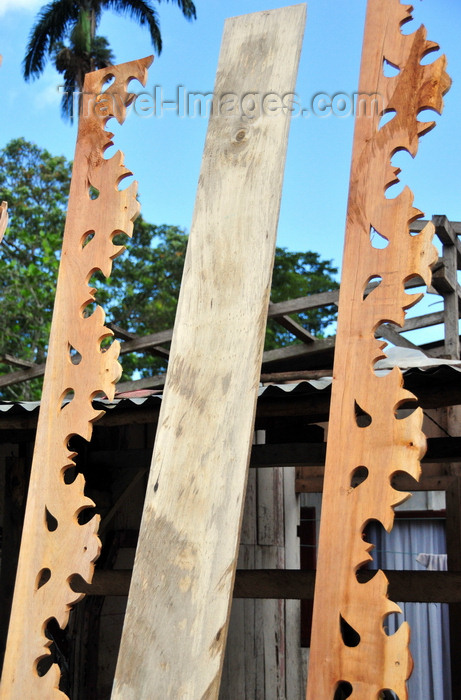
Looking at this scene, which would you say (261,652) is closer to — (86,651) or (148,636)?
(86,651)

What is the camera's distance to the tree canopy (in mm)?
16234

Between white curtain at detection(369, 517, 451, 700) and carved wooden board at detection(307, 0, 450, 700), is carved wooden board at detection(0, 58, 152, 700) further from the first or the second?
white curtain at detection(369, 517, 451, 700)

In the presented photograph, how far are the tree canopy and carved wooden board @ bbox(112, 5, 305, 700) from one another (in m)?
13.4

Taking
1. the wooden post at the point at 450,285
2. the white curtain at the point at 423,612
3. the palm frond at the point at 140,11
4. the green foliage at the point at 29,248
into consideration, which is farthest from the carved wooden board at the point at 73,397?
the palm frond at the point at 140,11

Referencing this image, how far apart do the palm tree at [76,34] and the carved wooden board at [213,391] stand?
1863 cm

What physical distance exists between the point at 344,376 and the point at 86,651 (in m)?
5.19

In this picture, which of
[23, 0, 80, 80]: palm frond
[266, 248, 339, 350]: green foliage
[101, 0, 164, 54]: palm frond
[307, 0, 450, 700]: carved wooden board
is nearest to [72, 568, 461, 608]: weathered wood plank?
[307, 0, 450, 700]: carved wooden board

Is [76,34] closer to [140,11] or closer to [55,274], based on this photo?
[140,11]

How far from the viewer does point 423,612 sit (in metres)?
11.9

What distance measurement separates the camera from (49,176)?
2117cm

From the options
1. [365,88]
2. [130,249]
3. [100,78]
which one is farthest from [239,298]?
[130,249]

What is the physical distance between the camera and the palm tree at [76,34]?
20031mm

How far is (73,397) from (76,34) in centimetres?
1935

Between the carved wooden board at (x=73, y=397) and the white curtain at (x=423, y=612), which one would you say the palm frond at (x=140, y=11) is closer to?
the white curtain at (x=423, y=612)
